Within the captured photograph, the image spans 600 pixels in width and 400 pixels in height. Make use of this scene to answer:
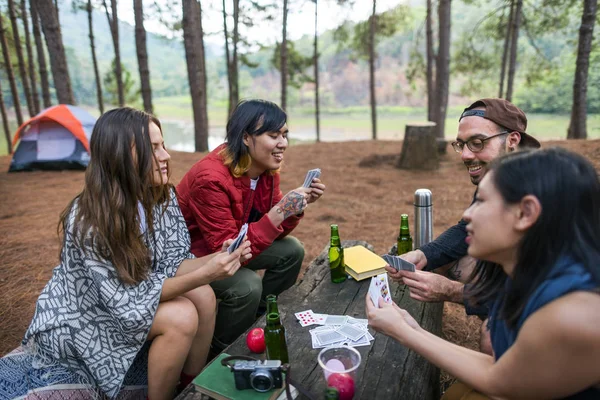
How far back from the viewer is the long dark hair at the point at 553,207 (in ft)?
3.86

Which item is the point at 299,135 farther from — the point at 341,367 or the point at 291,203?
the point at 341,367

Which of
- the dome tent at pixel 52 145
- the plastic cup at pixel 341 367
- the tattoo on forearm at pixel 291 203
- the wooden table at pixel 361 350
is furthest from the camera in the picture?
the dome tent at pixel 52 145

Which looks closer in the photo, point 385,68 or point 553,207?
point 553,207

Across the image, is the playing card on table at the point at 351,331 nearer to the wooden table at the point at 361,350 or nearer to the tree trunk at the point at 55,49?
the wooden table at the point at 361,350

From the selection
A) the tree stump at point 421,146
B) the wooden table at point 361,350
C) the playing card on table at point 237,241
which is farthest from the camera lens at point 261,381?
the tree stump at point 421,146

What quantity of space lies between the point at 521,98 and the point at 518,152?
33.3m

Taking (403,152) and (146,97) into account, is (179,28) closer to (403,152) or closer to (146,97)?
(146,97)

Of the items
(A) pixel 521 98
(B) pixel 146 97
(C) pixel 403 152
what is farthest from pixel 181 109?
(C) pixel 403 152

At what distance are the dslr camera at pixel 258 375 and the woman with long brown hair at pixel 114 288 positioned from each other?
1.73 feet

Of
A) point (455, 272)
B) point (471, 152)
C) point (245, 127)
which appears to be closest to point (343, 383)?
point (455, 272)

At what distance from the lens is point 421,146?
7957 mm

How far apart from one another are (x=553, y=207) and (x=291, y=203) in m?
1.71

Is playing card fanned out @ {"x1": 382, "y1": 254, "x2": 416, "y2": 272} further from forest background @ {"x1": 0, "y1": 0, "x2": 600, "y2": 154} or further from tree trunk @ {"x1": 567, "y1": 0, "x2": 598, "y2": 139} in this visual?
tree trunk @ {"x1": 567, "y1": 0, "x2": 598, "y2": 139}

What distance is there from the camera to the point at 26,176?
8.68 m
